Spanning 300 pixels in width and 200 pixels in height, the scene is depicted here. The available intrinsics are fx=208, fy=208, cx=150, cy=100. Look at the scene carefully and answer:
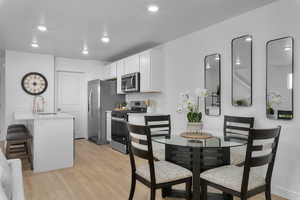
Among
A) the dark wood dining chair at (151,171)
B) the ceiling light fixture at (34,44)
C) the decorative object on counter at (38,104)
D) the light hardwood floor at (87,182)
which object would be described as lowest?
the light hardwood floor at (87,182)

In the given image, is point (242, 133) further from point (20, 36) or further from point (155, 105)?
point (20, 36)

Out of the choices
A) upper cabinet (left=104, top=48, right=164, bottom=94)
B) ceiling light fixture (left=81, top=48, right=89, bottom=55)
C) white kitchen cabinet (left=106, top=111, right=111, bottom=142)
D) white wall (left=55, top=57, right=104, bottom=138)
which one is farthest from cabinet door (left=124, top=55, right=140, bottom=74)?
white wall (left=55, top=57, right=104, bottom=138)

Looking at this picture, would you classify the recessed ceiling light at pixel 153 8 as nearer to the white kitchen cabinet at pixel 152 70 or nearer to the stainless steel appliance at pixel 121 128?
the white kitchen cabinet at pixel 152 70

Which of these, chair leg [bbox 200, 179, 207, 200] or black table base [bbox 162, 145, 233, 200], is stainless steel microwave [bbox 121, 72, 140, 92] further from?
chair leg [bbox 200, 179, 207, 200]

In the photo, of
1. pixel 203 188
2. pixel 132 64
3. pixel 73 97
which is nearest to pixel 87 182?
pixel 203 188

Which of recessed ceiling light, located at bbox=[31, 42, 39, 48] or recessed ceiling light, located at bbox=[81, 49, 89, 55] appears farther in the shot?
recessed ceiling light, located at bbox=[81, 49, 89, 55]

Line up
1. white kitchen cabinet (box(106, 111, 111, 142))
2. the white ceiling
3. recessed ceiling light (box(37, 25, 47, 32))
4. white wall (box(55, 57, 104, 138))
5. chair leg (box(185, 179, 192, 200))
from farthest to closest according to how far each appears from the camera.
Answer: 1. white wall (box(55, 57, 104, 138))
2. white kitchen cabinet (box(106, 111, 111, 142))
3. recessed ceiling light (box(37, 25, 47, 32))
4. the white ceiling
5. chair leg (box(185, 179, 192, 200))

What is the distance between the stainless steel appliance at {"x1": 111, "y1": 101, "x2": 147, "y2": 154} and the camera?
4535mm

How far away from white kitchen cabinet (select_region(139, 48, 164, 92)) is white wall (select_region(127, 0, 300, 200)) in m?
0.47

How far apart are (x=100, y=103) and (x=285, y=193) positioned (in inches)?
170

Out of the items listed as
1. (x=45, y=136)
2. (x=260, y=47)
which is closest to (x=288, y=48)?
(x=260, y=47)

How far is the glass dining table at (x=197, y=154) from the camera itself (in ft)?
6.59

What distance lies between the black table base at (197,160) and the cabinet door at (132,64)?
2.74 metres

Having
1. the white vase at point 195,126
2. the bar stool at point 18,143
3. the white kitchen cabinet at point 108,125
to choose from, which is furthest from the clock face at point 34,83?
the white vase at point 195,126
